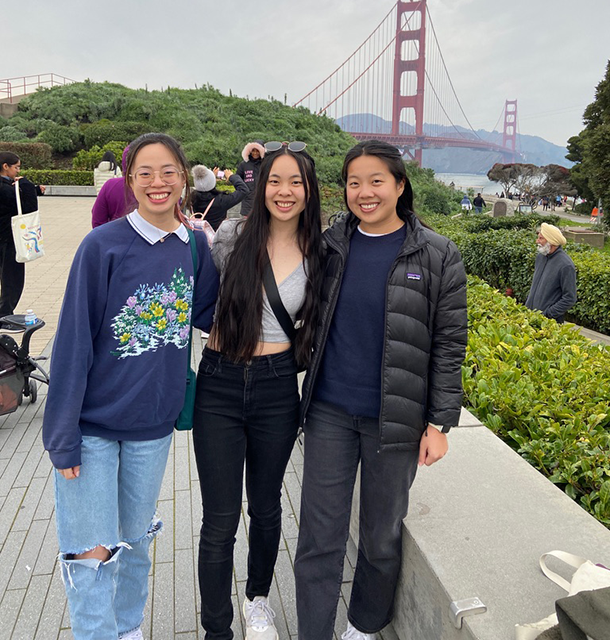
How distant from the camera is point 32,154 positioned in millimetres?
24031

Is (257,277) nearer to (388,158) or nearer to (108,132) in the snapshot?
(388,158)

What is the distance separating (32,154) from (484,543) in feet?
86.2

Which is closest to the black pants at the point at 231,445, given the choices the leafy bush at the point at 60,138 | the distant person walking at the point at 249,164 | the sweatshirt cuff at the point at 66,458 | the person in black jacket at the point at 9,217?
the sweatshirt cuff at the point at 66,458

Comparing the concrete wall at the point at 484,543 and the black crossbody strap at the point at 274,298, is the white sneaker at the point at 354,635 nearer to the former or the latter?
the concrete wall at the point at 484,543

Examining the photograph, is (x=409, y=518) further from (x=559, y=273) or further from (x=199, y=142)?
(x=199, y=142)

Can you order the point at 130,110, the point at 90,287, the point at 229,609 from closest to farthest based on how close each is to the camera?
the point at 90,287, the point at 229,609, the point at 130,110

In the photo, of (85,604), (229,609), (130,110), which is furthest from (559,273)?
(130,110)

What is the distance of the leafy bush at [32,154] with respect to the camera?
23797 mm

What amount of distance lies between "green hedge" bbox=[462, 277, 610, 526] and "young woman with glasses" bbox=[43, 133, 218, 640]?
159 centimetres

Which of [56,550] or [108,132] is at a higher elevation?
[108,132]

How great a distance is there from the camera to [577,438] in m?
2.54

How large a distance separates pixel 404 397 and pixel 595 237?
1715 cm

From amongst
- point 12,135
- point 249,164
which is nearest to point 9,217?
point 249,164

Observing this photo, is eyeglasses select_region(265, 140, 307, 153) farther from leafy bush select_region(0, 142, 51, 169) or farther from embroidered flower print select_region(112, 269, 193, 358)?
leafy bush select_region(0, 142, 51, 169)
